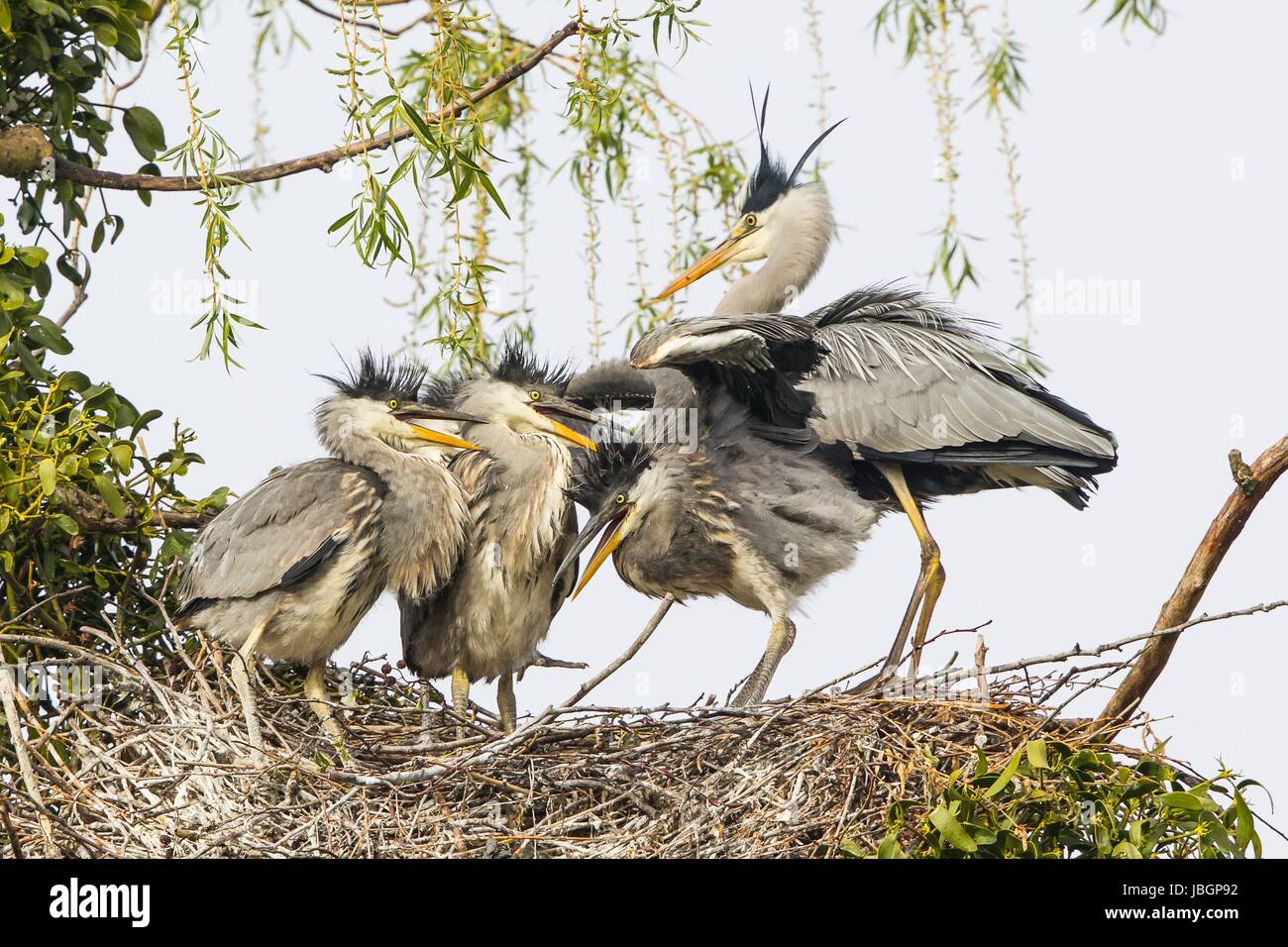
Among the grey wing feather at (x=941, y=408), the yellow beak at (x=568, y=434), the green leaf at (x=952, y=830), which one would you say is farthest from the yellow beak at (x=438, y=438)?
the green leaf at (x=952, y=830)

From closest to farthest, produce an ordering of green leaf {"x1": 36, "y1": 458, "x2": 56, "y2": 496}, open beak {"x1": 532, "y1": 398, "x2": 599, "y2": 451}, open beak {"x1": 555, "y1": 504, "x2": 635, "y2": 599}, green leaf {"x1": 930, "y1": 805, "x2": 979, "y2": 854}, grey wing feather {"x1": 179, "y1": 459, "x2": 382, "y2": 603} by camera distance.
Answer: green leaf {"x1": 930, "y1": 805, "x2": 979, "y2": 854} < green leaf {"x1": 36, "y1": 458, "x2": 56, "y2": 496} < grey wing feather {"x1": 179, "y1": 459, "x2": 382, "y2": 603} < open beak {"x1": 555, "y1": 504, "x2": 635, "y2": 599} < open beak {"x1": 532, "y1": 398, "x2": 599, "y2": 451}

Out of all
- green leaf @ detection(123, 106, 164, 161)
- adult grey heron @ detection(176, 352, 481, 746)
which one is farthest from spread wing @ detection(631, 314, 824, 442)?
green leaf @ detection(123, 106, 164, 161)

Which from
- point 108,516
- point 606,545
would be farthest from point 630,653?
point 108,516

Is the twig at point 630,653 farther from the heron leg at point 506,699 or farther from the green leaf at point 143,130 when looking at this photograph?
the green leaf at point 143,130

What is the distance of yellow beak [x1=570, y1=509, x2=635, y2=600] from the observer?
3.58 metres

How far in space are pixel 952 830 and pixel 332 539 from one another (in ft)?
4.70

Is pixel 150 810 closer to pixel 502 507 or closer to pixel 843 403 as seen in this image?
pixel 502 507

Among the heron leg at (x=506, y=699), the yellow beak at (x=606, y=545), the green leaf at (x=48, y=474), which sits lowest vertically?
the heron leg at (x=506, y=699)

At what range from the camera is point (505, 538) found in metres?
3.61

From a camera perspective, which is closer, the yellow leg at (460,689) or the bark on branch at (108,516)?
the bark on branch at (108,516)

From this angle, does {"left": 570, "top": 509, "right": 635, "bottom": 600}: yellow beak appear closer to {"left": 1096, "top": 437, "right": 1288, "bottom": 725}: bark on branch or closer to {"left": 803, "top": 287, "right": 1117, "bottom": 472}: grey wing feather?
{"left": 803, "top": 287, "right": 1117, "bottom": 472}: grey wing feather

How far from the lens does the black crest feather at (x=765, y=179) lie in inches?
176

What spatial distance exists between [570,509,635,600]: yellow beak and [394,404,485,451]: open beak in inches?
14.1

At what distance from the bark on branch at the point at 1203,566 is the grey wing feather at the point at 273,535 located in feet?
5.18
